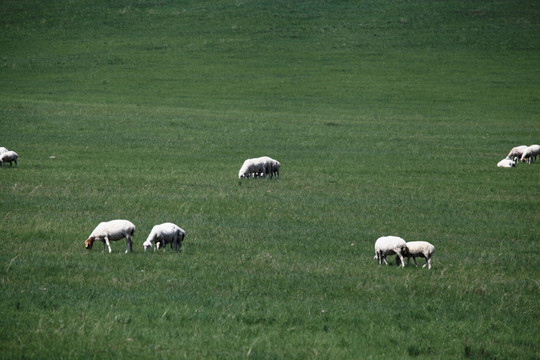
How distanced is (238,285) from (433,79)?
60.2 m

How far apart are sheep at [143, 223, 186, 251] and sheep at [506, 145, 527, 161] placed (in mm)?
23363

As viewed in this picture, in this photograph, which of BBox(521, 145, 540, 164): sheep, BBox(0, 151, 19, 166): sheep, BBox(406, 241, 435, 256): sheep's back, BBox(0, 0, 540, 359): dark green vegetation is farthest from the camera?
BBox(521, 145, 540, 164): sheep

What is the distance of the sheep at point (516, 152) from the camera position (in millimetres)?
32656

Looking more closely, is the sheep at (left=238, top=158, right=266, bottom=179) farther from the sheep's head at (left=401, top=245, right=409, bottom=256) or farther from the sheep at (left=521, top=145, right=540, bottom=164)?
the sheep at (left=521, top=145, right=540, bottom=164)

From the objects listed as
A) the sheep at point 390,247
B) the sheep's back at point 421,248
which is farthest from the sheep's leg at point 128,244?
the sheep's back at point 421,248

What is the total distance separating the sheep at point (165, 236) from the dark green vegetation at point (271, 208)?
1.12ft

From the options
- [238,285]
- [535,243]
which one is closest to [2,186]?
[238,285]

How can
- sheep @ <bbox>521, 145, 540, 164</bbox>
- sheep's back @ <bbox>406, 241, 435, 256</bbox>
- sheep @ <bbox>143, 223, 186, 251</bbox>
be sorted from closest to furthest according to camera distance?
sheep's back @ <bbox>406, 241, 435, 256</bbox> → sheep @ <bbox>143, 223, 186, 251</bbox> → sheep @ <bbox>521, 145, 540, 164</bbox>

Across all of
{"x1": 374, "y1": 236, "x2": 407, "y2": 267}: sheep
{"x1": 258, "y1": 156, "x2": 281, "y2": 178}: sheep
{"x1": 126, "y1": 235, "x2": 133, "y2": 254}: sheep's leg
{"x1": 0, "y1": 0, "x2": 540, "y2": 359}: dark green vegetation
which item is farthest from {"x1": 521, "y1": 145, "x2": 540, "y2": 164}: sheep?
{"x1": 126, "y1": 235, "x2": 133, "y2": 254}: sheep's leg

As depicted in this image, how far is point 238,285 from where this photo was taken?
37.3 feet

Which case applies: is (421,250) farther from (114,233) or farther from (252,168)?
(252,168)

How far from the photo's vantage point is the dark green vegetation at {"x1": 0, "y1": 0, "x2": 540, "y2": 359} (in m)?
9.24

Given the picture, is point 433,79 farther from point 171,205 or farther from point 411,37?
point 171,205

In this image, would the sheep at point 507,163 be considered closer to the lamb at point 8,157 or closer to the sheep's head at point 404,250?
the sheep's head at point 404,250
